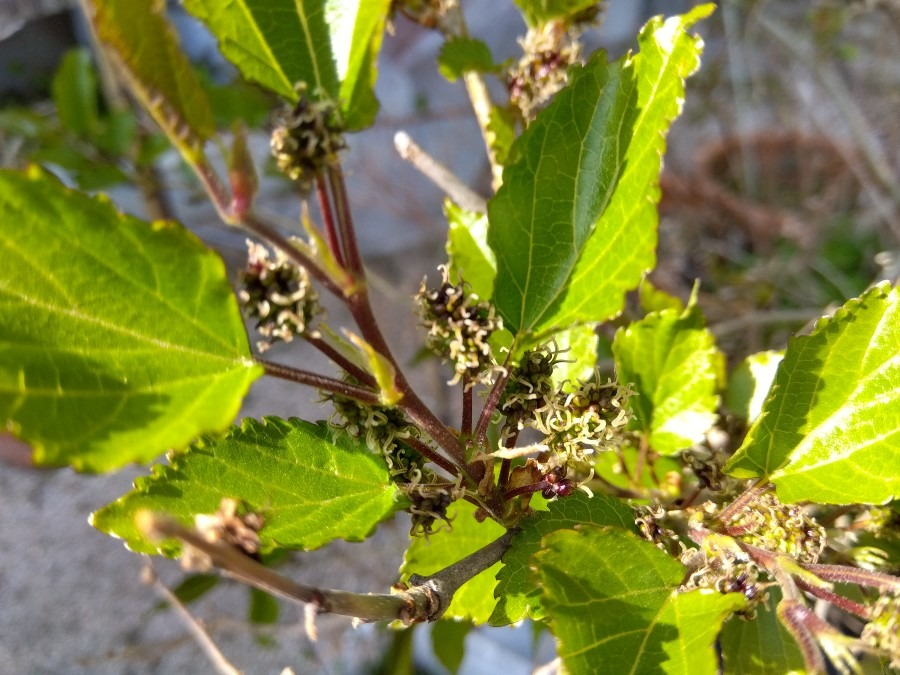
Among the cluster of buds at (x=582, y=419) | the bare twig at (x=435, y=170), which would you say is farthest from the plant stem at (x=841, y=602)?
the bare twig at (x=435, y=170)

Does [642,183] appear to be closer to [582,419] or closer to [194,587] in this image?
[582,419]

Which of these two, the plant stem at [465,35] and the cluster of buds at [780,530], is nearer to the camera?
the cluster of buds at [780,530]

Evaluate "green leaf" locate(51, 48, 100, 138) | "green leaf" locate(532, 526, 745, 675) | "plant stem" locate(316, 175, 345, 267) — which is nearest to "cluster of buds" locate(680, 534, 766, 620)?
"green leaf" locate(532, 526, 745, 675)

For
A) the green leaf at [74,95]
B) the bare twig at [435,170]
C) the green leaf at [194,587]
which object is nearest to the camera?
the bare twig at [435,170]

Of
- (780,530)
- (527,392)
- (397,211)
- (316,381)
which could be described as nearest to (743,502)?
(780,530)

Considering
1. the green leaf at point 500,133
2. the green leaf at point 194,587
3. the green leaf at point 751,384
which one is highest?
the green leaf at point 500,133

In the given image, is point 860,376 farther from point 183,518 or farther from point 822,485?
point 183,518

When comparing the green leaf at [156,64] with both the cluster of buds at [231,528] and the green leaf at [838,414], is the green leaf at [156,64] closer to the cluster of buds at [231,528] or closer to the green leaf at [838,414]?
the cluster of buds at [231,528]

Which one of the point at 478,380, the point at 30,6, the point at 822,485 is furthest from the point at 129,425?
the point at 30,6
